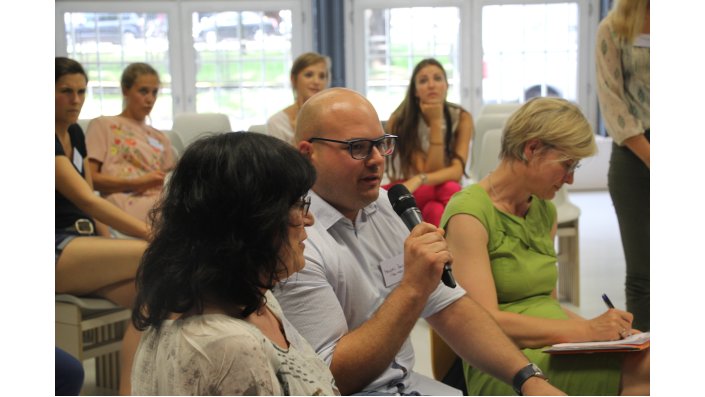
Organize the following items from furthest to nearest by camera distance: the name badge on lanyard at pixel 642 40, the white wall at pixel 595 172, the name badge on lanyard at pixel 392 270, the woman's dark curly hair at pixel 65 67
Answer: the white wall at pixel 595 172, the woman's dark curly hair at pixel 65 67, the name badge on lanyard at pixel 642 40, the name badge on lanyard at pixel 392 270

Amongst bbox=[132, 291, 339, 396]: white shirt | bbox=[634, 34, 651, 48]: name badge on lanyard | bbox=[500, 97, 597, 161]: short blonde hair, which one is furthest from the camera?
bbox=[634, 34, 651, 48]: name badge on lanyard

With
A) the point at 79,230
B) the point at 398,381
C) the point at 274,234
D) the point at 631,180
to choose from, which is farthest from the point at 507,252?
the point at 79,230

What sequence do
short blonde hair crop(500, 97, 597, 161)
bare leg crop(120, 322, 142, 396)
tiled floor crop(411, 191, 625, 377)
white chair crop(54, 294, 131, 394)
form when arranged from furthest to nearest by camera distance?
tiled floor crop(411, 191, 625, 377) < white chair crop(54, 294, 131, 394) < bare leg crop(120, 322, 142, 396) < short blonde hair crop(500, 97, 597, 161)

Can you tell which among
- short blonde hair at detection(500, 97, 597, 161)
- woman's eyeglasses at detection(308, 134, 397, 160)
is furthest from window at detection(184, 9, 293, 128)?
woman's eyeglasses at detection(308, 134, 397, 160)

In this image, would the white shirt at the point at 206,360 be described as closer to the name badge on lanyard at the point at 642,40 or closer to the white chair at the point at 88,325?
the white chair at the point at 88,325

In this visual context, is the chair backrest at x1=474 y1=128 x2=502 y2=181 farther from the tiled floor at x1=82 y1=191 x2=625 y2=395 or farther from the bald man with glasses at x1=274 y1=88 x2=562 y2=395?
the bald man with glasses at x1=274 y1=88 x2=562 y2=395

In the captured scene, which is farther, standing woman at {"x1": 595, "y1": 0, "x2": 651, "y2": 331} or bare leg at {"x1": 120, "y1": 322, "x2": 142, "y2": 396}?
standing woman at {"x1": 595, "y1": 0, "x2": 651, "y2": 331}

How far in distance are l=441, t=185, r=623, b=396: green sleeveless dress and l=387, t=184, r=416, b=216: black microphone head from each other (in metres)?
0.36

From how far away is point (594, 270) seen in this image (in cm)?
532

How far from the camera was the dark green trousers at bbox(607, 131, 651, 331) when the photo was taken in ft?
9.11

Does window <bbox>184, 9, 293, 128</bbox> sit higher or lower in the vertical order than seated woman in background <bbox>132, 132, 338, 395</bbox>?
higher

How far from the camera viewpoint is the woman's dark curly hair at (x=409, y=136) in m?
4.28

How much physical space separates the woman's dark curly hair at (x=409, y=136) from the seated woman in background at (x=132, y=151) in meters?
1.15

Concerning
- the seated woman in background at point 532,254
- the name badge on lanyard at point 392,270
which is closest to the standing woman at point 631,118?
the seated woman in background at point 532,254
